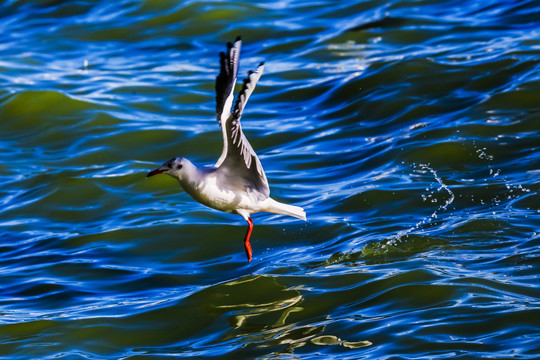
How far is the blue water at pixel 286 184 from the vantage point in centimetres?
664

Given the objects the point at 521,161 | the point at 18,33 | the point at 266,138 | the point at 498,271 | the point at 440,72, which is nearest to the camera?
the point at 498,271

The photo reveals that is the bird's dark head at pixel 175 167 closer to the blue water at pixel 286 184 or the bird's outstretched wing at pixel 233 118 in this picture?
the bird's outstretched wing at pixel 233 118

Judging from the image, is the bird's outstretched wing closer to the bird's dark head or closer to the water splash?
the bird's dark head

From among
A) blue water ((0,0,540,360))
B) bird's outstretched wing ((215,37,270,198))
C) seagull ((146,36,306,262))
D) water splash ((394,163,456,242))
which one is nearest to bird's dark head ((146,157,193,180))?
seagull ((146,36,306,262))

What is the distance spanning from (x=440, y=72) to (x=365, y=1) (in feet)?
13.5

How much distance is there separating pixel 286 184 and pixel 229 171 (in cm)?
304

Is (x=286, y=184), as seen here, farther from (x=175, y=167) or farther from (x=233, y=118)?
(x=233, y=118)

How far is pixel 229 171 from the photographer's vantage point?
22.9 ft

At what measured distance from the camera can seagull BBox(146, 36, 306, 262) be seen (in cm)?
618

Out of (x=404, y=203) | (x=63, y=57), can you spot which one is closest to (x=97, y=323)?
(x=404, y=203)

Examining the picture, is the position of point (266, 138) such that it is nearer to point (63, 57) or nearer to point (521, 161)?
point (521, 161)

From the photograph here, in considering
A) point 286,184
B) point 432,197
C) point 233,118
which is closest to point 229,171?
point 233,118

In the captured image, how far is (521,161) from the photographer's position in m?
9.35

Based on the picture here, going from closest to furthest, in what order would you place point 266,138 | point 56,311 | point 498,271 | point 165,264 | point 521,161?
point 498,271 < point 56,311 < point 165,264 < point 521,161 < point 266,138
